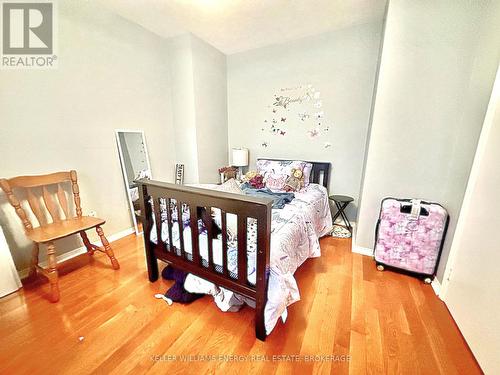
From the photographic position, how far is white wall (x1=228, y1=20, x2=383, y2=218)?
8.34ft

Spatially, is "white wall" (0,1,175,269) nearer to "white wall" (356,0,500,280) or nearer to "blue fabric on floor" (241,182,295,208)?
"blue fabric on floor" (241,182,295,208)

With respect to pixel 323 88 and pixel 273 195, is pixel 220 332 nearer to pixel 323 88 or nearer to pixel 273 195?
pixel 273 195

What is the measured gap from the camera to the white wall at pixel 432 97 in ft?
4.92

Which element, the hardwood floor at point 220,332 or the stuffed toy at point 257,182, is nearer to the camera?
the hardwood floor at point 220,332

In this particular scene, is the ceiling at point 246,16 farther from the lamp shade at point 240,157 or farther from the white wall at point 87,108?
the lamp shade at point 240,157

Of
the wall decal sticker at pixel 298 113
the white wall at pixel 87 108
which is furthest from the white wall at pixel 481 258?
the white wall at pixel 87 108

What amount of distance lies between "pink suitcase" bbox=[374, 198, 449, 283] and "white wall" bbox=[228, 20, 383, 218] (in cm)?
97

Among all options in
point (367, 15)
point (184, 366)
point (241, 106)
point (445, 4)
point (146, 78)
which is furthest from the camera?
point (241, 106)

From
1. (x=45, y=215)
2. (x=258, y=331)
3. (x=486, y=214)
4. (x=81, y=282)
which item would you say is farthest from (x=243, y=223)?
(x=45, y=215)

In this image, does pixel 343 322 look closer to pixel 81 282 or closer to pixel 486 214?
pixel 486 214

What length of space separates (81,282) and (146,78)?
234 cm

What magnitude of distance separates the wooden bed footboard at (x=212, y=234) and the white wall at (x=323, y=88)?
2.07 m

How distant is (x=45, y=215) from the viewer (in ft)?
6.24

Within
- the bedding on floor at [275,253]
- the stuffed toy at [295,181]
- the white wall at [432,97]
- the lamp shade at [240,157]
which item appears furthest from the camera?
the lamp shade at [240,157]
